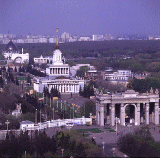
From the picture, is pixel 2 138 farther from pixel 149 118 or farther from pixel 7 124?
pixel 149 118

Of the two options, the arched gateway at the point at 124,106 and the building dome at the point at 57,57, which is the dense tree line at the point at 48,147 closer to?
the arched gateway at the point at 124,106

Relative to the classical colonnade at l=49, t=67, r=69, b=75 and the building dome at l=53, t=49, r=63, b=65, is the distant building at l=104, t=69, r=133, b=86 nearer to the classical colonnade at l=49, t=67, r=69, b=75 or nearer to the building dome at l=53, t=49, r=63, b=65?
the classical colonnade at l=49, t=67, r=69, b=75

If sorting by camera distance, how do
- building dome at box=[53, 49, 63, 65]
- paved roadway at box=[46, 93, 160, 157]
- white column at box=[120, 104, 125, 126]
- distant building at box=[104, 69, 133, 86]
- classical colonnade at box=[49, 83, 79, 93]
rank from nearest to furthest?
1. paved roadway at box=[46, 93, 160, 157]
2. white column at box=[120, 104, 125, 126]
3. classical colonnade at box=[49, 83, 79, 93]
4. building dome at box=[53, 49, 63, 65]
5. distant building at box=[104, 69, 133, 86]

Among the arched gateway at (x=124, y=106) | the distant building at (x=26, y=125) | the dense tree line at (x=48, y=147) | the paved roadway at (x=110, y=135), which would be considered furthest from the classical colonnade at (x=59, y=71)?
the dense tree line at (x=48, y=147)

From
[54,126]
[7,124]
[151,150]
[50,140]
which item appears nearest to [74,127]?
[54,126]

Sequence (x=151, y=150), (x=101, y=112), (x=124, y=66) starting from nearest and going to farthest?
1. (x=151, y=150)
2. (x=101, y=112)
3. (x=124, y=66)

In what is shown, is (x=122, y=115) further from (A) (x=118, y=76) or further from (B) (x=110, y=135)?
(A) (x=118, y=76)

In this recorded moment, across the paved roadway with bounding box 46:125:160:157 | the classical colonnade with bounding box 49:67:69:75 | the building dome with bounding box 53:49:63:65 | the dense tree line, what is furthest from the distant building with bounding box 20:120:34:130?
the building dome with bounding box 53:49:63:65
